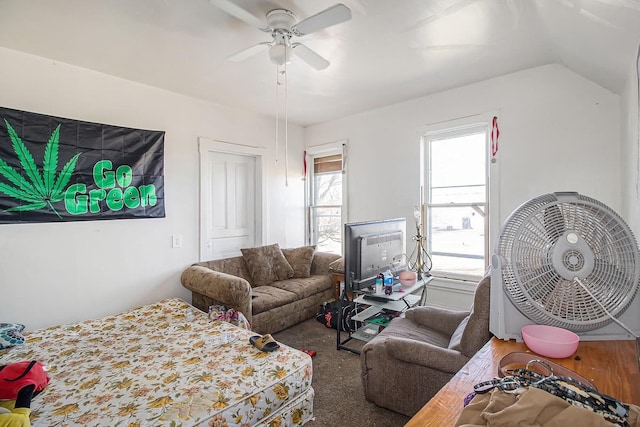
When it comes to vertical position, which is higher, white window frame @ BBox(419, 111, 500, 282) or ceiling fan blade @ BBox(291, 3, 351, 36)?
ceiling fan blade @ BBox(291, 3, 351, 36)

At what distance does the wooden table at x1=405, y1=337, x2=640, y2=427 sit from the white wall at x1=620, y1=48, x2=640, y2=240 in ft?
3.20

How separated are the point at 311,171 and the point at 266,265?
5.89ft

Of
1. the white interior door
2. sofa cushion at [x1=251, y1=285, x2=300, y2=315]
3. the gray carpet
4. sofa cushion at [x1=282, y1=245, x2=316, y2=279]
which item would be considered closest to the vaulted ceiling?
the white interior door

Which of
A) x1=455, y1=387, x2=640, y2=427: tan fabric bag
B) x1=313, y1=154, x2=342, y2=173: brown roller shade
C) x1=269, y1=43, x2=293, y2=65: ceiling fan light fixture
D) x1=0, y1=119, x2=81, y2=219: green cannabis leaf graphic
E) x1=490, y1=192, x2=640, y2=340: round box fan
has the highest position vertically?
x1=269, y1=43, x2=293, y2=65: ceiling fan light fixture

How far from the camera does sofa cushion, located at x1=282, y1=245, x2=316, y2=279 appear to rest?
155 inches

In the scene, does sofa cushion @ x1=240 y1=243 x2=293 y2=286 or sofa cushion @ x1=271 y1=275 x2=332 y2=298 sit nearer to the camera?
sofa cushion @ x1=271 y1=275 x2=332 y2=298

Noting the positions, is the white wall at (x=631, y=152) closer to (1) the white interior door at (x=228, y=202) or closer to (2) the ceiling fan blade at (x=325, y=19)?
(2) the ceiling fan blade at (x=325, y=19)

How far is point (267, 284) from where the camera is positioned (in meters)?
3.63

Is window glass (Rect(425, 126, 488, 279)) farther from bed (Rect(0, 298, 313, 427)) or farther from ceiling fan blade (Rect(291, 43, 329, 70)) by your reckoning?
bed (Rect(0, 298, 313, 427))

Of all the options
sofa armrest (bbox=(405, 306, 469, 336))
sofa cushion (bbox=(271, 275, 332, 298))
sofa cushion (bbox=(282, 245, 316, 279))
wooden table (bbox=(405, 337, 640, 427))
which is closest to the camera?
wooden table (bbox=(405, 337, 640, 427))

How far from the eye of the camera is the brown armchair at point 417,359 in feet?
5.18

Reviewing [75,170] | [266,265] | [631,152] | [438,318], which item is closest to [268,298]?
[266,265]

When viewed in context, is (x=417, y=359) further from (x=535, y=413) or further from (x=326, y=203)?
(x=326, y=203)

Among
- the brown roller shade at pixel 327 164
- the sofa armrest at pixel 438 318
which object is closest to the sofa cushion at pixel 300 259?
the brown roller shade at pixel 327 164
